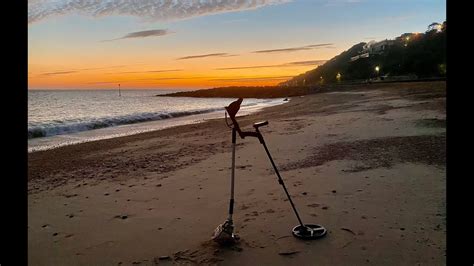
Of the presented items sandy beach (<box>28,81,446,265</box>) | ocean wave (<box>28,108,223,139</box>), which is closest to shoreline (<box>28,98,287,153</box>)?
ocean wave (<box>28,108,223,139</box>)

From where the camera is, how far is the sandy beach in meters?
3.74

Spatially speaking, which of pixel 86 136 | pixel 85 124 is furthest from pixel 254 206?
pixel 85 124

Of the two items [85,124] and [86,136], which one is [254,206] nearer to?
[86,136]

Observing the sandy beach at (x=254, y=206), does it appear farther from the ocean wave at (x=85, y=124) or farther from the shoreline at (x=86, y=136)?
the ocean wave at (x=85, y=124)

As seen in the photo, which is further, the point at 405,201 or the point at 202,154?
the point at 202,154

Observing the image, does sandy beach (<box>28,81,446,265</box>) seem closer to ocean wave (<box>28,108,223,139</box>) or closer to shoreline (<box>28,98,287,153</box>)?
shoreline (<box>28,98,287,153</box>)

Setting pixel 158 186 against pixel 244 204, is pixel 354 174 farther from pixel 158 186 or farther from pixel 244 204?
pixel 158 186

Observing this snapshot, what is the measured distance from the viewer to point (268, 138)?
11820mm

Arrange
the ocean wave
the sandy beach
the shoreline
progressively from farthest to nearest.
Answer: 1. the ocean wave
2. the shoreline
3. the sandy beach

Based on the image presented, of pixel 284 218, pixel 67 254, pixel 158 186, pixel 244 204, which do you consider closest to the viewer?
pixel 67 254

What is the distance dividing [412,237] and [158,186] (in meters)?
4.50

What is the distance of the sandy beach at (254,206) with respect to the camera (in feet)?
12.3
